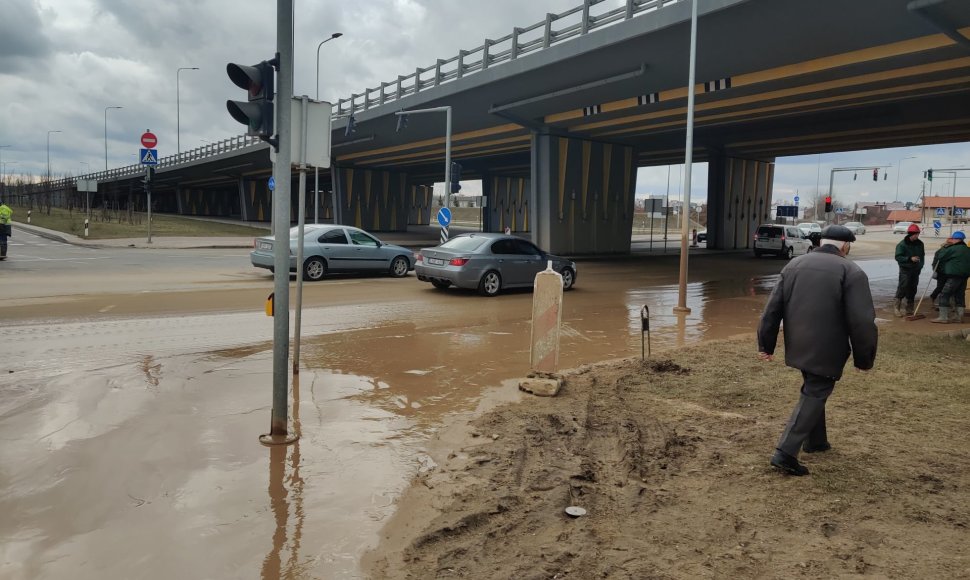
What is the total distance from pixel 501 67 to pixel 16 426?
69.6 feet

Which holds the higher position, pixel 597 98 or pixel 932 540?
pixel 597 98

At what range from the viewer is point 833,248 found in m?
4.88

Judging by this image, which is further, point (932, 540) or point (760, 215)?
point (760, 215)

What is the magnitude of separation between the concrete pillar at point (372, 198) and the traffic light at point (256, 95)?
49.2m

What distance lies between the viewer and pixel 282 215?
532 cm

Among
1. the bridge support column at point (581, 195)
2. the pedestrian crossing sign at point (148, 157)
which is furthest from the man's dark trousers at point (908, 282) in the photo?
the pedestrian crossing sign at point (148, 157)

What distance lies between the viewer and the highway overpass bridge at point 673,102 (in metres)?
16.9

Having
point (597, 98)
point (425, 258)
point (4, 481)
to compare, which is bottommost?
point (4, 481)

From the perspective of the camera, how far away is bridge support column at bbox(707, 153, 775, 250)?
40656 mm

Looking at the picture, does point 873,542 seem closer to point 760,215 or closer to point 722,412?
point 722,412

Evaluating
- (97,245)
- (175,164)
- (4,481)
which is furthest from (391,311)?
(175,164)

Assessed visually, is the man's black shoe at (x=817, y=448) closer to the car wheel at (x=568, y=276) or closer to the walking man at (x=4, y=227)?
the car wheel at (x=568, y=276)

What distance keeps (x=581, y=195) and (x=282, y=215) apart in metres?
28.1

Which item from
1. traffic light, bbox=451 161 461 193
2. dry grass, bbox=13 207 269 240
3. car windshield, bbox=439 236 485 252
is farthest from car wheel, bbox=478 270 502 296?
dry grass, bbox=13 207 269 240
